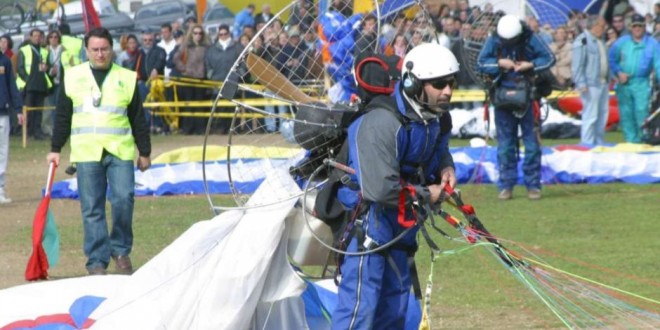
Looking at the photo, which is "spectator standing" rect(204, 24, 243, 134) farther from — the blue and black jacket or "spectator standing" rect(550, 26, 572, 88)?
the blue and black jacket

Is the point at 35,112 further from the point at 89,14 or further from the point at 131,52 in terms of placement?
the point at 89,14

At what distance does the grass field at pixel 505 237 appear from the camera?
8.80 m

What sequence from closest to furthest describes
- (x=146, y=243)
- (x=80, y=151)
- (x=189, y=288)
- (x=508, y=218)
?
1. (x=189, y=288)
2. (x=80, y=151)
3. (x=146, y=243)
4. (x=508, y=218)

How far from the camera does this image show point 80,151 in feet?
32.0

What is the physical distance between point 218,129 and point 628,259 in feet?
47.3

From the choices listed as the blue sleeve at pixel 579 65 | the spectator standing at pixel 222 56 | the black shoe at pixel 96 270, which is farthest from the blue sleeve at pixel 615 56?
the black shoe at pixel 96 270

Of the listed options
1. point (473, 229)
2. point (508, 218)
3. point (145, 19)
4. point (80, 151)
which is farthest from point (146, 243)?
point (145, 19)

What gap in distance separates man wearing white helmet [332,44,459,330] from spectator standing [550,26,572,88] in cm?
1336

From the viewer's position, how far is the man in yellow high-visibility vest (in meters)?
9.76

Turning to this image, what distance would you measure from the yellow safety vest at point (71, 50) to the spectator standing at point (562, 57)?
8.06 meters

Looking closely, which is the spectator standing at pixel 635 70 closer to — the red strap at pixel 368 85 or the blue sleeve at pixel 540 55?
the blue sleeve at pixel 540 55

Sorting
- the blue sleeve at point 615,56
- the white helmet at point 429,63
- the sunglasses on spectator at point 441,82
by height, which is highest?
the white helmet at point 429,63

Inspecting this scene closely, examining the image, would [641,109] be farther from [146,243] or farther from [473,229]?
[473,229]

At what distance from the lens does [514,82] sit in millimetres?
13469
